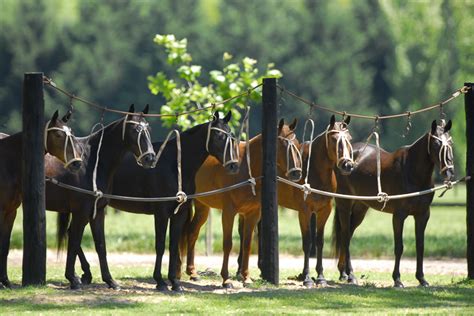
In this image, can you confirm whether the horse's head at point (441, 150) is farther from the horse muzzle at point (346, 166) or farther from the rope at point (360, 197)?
the horse muzzle at point (346, 166)

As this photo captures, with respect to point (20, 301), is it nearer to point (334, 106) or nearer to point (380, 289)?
point (380, 289)

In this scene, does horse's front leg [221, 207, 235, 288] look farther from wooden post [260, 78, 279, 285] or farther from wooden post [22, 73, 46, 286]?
wooden post [22, 73, 46, 286]

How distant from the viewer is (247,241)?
14250 millimetres

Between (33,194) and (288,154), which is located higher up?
(288,154)

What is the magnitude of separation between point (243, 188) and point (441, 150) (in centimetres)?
266

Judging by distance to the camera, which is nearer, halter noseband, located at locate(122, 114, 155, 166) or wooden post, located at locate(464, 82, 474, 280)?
halter noseband, located at locate(122, 114, 155, 166)

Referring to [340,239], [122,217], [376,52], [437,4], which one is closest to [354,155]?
[340,239]

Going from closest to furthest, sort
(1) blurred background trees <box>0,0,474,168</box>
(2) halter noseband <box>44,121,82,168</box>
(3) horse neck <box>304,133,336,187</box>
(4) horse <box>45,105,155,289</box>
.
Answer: (2) halter noseband <box>44,121,82,168</box> < (4) horse <box>45,105,155,289</box> < (3) horse neck <box>304,133,336,187</box> < (1) blurred background trees <box>0,0,474,168</box>

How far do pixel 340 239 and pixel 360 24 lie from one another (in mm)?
55607

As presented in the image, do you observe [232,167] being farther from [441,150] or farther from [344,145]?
[441,150]

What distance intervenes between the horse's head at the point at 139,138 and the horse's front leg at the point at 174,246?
3.21ft

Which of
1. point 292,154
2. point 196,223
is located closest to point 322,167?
point 292,154

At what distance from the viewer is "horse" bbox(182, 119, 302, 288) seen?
13930 mm

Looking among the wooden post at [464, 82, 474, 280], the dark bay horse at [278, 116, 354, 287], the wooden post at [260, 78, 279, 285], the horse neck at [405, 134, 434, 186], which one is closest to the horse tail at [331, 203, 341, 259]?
the dark bay horse at [278, 116, 354, 287]
